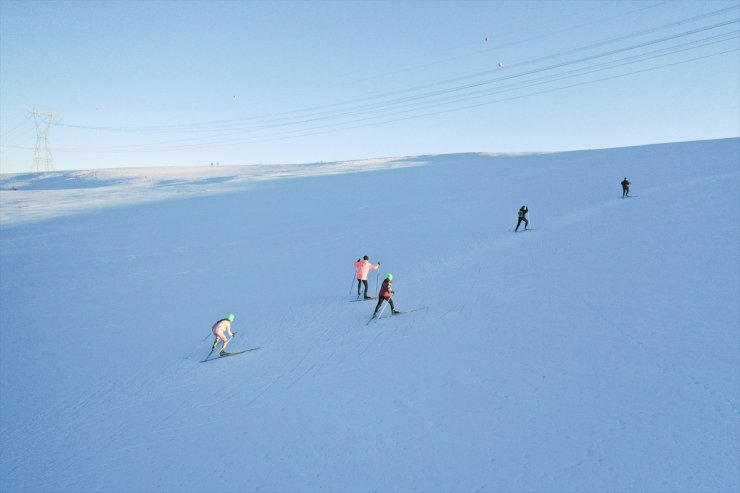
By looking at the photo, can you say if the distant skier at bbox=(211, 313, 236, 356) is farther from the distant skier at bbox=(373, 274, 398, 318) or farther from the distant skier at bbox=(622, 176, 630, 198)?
the distant skier at bbox=(622, 176, 630, 198)

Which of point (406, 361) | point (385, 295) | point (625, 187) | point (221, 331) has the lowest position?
point (221, 331)

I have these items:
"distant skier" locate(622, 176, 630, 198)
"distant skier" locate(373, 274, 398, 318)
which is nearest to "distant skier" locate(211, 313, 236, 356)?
"distant skier" locate(373, 274, 398, 318)

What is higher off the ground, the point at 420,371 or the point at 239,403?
the point at 420,371

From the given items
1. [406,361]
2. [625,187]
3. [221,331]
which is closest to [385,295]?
[406,361]

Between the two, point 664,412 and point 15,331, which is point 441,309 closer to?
point 664,412

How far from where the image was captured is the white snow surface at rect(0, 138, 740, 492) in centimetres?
532

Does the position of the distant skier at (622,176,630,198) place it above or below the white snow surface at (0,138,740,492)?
above

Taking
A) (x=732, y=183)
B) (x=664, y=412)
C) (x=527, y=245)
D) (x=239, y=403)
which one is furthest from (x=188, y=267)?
(x=732, y=183)

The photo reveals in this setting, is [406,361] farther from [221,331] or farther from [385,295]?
[221,331]

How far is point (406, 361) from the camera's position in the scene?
26.9 ft

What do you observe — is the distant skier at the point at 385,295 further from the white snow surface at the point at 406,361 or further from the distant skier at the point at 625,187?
the distant skier at the point at 625,187

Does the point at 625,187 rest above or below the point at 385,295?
above

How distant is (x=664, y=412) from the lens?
5.68m

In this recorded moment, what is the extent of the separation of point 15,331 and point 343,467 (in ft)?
48.3
